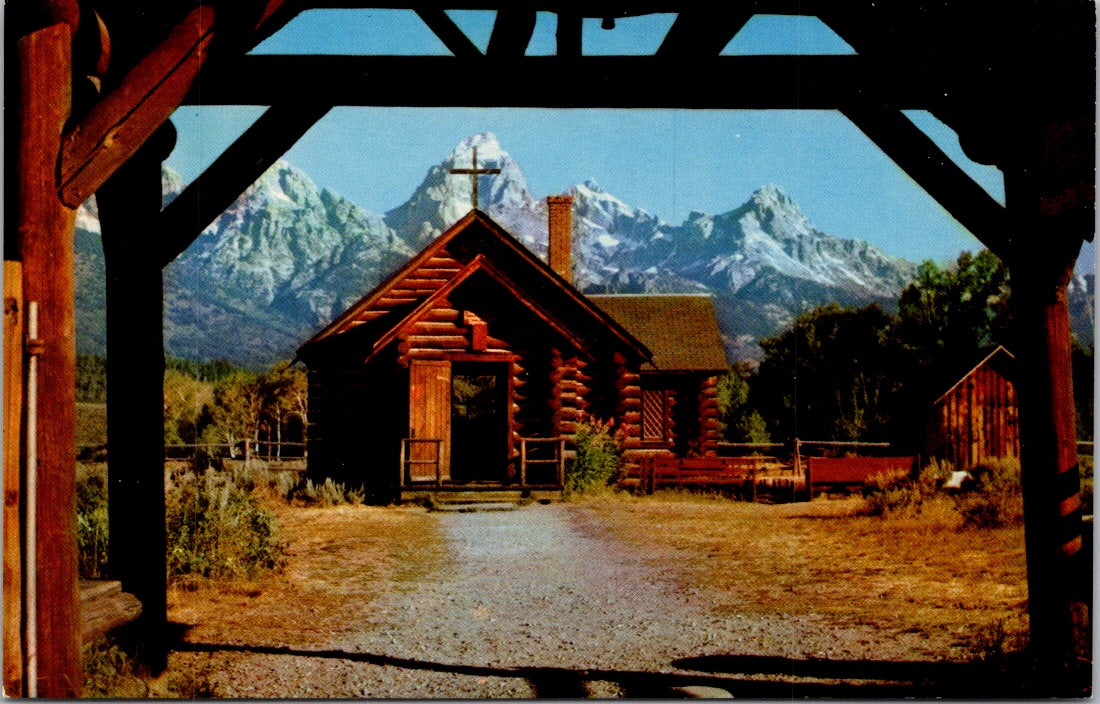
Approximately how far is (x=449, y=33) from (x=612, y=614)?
4.86 meters

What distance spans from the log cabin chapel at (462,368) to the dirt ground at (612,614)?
16.0 feet

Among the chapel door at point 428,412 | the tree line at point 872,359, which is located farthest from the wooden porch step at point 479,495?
the tree line at point 872,359

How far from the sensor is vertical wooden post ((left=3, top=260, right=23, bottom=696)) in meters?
4.25

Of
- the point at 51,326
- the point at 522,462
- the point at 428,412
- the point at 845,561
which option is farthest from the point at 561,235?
the point at 51,326

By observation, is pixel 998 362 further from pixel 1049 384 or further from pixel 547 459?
pixel 1049 384

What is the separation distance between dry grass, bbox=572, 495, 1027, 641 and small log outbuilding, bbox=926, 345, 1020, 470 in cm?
787

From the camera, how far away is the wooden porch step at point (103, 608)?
482cm

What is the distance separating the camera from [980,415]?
23797mm

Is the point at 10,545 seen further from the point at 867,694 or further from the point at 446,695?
the point at 867,694

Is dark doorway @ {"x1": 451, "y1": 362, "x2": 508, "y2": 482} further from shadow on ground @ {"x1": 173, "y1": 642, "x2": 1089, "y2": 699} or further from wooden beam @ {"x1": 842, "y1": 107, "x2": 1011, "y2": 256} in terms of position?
wooden beam @ {"x1": 842, "y1": 107, "x2": 1011, "y2": 256}

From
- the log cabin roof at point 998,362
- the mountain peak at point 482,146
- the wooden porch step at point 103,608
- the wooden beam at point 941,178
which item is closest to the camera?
the wooden porch step at point 103,608

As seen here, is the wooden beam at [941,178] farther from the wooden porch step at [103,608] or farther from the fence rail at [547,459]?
the fence rail at [547,459]

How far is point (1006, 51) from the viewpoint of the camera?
5164 mm

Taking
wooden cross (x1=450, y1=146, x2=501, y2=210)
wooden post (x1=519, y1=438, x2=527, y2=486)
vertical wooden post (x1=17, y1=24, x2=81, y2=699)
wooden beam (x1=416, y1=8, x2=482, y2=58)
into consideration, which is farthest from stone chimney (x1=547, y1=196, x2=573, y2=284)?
vertical wooden post (x1=17, y1=24, x2=81, y2=699)
